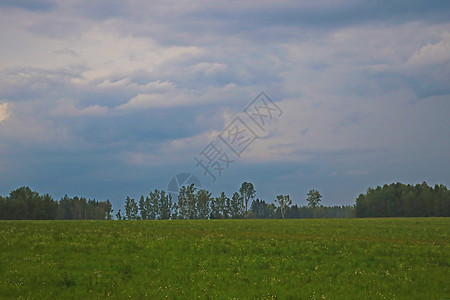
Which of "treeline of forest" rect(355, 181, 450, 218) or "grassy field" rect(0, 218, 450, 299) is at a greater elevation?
"treeline of forest" rect(355, 181, 450, 218)

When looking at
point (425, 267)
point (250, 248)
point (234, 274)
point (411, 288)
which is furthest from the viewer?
point (250, 248)

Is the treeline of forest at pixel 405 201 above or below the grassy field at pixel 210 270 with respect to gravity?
above

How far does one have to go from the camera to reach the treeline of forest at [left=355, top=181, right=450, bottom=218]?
169125 millimetres

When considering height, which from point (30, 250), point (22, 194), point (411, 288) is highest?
point (22, 194)

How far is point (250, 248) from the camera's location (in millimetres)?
33719

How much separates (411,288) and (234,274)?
9292mm

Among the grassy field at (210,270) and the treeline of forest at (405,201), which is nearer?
the grassy field at (210,270)

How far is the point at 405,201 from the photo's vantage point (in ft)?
564

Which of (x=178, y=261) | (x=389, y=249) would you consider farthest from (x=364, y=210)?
(x=178, y=261)

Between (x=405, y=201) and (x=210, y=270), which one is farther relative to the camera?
(x=405, y=201)

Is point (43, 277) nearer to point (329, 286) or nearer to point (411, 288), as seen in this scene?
point (329, 286)

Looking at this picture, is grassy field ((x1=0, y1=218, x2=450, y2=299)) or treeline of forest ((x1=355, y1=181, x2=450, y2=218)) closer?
grassy field ((x1=0, y1=218, x2=450, y2=299))

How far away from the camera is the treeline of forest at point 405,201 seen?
16912cm

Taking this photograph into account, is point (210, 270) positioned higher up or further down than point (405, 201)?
further down
